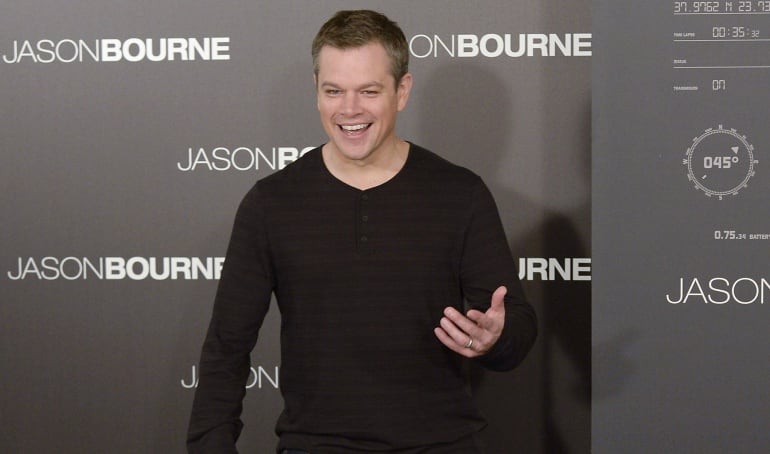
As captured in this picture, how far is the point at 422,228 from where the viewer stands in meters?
2.01

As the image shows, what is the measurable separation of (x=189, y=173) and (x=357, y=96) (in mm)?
1246

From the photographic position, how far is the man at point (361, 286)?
76.9 inches

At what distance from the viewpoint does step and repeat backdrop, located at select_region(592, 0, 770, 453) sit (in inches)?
95.3

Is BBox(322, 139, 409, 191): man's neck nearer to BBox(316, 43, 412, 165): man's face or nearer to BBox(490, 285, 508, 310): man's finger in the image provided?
BBox(316, 43, 412, 165): man's face

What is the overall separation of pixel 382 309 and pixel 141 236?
4.52 feet

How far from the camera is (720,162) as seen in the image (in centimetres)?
244

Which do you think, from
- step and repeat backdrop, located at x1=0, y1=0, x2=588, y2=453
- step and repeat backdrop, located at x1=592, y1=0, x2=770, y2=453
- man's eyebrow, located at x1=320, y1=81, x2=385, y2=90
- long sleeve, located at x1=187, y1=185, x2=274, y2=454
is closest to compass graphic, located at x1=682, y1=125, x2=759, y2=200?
step and repeat backdrop, located at x1=592, y1=0, x2=770, y2=453

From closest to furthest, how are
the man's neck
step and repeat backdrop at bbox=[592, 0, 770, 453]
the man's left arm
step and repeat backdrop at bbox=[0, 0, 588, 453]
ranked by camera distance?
the man's left arm
the man's neck
step and repeat backdrop at bbox=[592, 0, 770, 453]
step and repeat backdrop at bbox=[0, 0, 588, 453]

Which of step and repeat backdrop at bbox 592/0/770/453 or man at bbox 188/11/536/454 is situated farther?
step and repeat backdrop at bbox 592/0/770/453

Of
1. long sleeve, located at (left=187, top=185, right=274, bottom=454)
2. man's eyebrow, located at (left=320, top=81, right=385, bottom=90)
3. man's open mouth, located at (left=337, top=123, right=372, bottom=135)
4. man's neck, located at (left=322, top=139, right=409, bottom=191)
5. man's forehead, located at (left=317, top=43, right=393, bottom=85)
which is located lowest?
long sleeve, located at (left=187, top=185, right=274, bottom=454)

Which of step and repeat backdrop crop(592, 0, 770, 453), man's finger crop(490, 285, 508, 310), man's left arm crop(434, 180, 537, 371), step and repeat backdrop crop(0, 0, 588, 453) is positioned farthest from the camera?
step and repeat backdrop crop(0, 0, 588, 453)

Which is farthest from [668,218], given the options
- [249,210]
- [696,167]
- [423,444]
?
[249,210]

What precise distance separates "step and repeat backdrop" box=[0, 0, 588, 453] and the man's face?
1.02 meters

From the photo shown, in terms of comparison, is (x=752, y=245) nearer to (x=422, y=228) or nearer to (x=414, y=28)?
(x=422, y=228)
